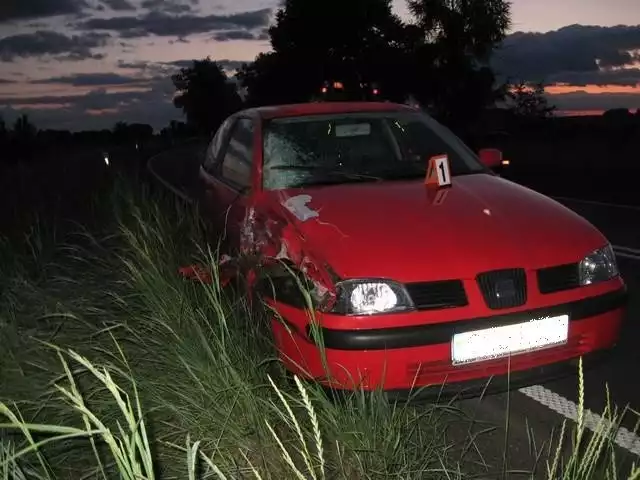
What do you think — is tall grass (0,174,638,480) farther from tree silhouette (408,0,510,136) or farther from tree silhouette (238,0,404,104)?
tree silhouette (238,0,404,104)

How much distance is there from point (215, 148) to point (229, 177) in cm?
101

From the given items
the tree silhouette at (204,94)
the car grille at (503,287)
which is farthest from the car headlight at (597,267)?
the tree silhouette at (204,94)

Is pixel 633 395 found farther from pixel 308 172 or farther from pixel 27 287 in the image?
pixel 27 287

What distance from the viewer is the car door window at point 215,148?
20.0 feet

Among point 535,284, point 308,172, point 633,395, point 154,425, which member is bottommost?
point 633,395

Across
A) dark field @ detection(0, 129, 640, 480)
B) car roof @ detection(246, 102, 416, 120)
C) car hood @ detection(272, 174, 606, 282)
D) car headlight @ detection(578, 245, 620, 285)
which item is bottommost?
dark field @ detection(0, 129, 640, 480)

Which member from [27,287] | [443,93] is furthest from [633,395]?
[443,93]

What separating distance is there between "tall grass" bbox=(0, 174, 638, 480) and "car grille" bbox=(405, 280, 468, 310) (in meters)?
0.43

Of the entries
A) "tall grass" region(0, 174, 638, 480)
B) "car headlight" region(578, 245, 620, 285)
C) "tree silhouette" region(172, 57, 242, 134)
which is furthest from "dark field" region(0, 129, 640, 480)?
"tree silhouette" region(172, 57, 242, 134)

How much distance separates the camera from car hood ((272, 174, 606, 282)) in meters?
3.40

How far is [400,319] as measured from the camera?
10.8ft

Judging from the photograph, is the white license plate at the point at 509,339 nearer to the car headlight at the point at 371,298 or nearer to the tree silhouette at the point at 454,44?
the car headlight at the point at 371,298

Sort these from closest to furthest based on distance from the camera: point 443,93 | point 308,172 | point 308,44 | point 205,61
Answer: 1. point 308,172
2. point 443,93
3. point 308,44
4. point 205,61

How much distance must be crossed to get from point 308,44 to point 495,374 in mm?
45749
